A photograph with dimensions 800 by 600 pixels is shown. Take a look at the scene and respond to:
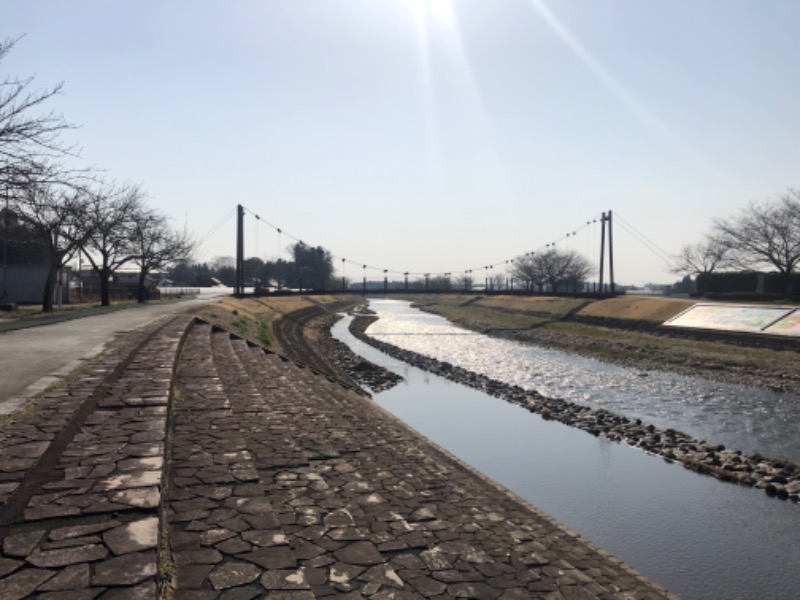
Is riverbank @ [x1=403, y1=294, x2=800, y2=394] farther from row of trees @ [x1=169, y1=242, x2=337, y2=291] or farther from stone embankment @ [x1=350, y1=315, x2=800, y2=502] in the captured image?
row of trees @ [x1=169, y1=242, x2=337, y2=291]

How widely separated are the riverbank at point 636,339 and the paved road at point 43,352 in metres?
20.9

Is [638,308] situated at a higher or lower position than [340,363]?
higher

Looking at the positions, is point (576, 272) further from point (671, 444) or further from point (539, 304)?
point (671, 444)

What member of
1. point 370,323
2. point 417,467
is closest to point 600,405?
point 417,467

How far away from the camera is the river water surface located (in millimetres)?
7184

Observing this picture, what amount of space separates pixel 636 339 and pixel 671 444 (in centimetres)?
2103

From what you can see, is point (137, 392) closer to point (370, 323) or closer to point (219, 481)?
point (219, 481)

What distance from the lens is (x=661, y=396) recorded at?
18.8m

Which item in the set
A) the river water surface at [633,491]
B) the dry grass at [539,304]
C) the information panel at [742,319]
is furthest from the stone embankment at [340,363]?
the dry grass at [539,304]

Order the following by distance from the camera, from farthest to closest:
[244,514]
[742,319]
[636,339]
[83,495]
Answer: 1. [636,339]
2. [742,319]
3. [244,514]
4. [83,495]

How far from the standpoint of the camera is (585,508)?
30.2 ft

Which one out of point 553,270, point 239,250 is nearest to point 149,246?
point 239,250

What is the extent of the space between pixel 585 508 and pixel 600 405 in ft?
28.7

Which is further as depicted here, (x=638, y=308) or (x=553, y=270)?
(x=553, y=270)
